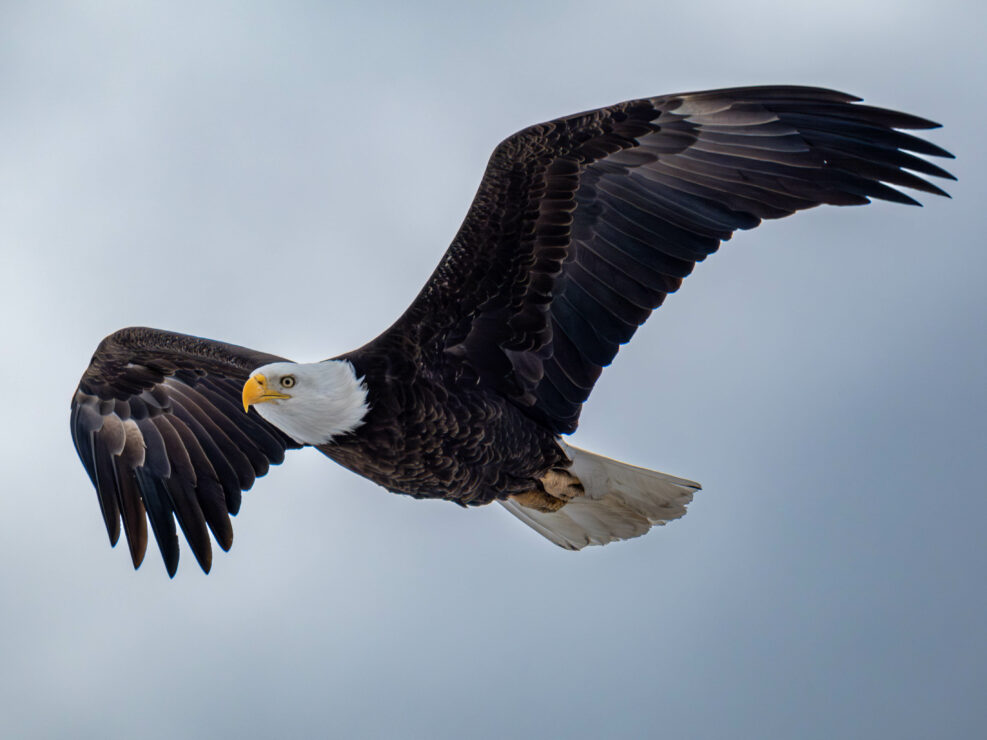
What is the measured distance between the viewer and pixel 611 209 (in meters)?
6.06

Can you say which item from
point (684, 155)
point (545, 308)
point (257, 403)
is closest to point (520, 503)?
point (545, 308)

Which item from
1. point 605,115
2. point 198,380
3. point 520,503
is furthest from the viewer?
point 198,380

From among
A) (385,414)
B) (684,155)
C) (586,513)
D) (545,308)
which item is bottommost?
(586,513)

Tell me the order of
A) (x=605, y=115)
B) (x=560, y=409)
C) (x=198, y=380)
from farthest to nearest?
1. (x=198, y=380)
2. (x=560, y=409)
3. (x=605, y=115)

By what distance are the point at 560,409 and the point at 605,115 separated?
5.15 feet

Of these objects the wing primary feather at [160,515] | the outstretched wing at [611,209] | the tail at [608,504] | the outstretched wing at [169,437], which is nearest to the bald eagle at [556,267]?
the outstretched wing at [611,209]

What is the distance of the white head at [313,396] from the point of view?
18.9ft

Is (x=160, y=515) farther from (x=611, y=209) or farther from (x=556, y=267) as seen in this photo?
(x=611, y=209)

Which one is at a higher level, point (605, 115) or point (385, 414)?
point (605, 115)

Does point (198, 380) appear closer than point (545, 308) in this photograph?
No

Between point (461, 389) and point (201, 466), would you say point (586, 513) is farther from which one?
point (201, 466)

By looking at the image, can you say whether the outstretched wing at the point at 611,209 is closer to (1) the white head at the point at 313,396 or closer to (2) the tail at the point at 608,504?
(1) the white head at the point at 313,396

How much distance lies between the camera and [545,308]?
6.12 meters

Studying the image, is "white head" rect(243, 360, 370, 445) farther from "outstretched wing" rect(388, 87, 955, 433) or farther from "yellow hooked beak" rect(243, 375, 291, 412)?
"outstretched wing" rect(388, 87, 955, 433)
